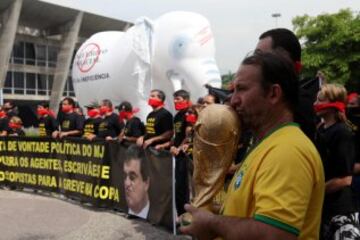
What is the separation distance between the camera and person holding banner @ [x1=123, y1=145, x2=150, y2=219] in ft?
22.1

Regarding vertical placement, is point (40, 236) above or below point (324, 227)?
below

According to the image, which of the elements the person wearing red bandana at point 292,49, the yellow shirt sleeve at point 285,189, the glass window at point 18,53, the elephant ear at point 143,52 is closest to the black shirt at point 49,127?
the elephant ear at point 143,52

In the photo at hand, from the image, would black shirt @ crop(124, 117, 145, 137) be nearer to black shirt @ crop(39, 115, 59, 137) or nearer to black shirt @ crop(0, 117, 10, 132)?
black shirt @ crop(39, 115, 59, 137)

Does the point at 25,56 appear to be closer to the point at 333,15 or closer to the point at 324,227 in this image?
the point at 333,15

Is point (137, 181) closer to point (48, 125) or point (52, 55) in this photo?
point (48, 125)

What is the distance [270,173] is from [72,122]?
8504 mm

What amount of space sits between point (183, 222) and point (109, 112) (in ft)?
23.9

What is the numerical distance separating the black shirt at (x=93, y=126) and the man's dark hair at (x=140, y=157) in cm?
191

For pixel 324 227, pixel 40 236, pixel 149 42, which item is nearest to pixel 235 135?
pixel 324 227

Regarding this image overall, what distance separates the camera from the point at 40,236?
6102 millimetres

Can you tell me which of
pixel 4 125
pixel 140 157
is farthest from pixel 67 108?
pixel 140 157

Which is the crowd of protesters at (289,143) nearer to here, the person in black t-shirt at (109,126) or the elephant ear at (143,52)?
the person in black t-shirt at (109,126)

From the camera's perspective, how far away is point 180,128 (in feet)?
22.1

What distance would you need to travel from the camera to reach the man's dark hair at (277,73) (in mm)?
1599
